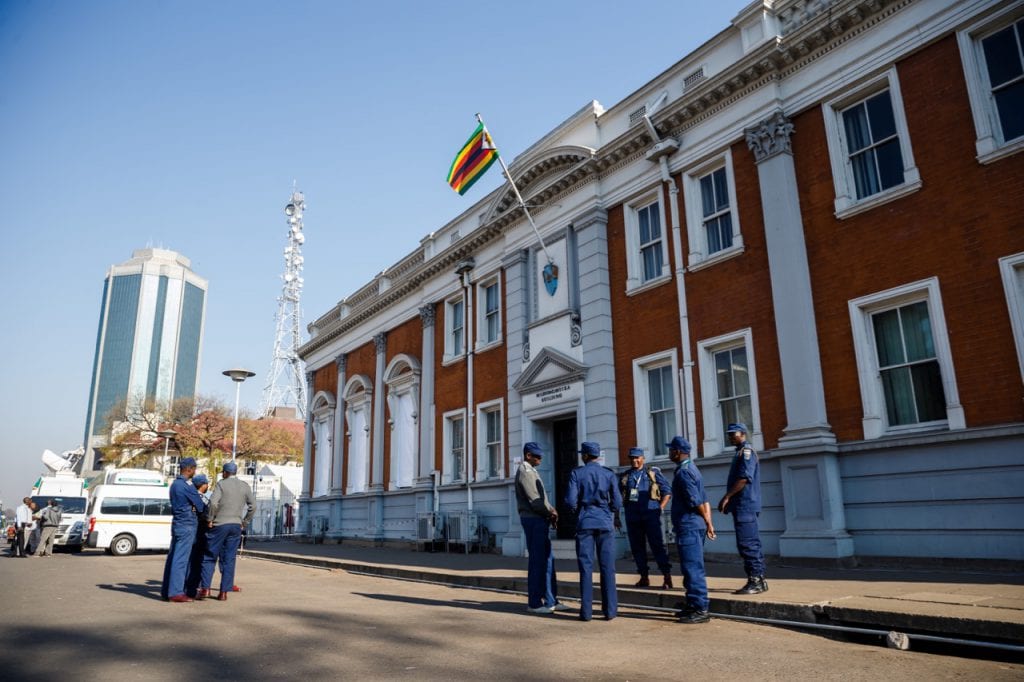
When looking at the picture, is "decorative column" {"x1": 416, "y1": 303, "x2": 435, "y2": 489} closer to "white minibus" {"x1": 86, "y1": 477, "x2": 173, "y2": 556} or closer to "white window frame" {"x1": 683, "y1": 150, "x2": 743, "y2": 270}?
"white minibus" {"x1": 86, "y1": 477, "x2": 173, "y2": 556}

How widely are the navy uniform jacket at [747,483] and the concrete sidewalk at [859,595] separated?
38.0 inches

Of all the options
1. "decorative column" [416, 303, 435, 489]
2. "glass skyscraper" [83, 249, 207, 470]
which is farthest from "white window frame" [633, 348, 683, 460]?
"glass skyscraper" [83, 249, 207, 470]

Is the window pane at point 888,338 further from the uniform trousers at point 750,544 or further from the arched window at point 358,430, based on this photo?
the arched window at point 358,430

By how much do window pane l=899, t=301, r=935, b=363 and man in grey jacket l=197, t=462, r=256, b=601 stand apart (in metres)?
9.96

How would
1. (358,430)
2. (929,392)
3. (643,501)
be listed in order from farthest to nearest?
(358,430) < (929,392) < (643,501)

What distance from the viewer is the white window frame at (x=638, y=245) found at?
1541 cm

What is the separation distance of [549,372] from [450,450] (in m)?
5.79

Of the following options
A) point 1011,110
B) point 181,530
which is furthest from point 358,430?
point 1011,110

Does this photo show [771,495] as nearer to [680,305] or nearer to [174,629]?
[680,305]

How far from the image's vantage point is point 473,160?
17672 millimetres

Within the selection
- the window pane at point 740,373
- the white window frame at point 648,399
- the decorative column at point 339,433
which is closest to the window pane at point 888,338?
the window pane at point 740,373

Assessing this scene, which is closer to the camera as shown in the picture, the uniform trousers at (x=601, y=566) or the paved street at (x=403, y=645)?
the paved street at (x=403, y=645)

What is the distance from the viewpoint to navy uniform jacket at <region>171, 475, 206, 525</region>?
32.8ft

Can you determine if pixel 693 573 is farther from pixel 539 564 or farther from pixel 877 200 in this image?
pixel 877 200
